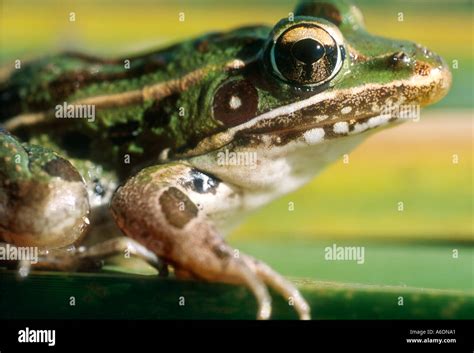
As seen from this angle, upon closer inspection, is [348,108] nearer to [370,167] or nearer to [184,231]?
[184,231]

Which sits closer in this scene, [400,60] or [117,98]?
[400,60]

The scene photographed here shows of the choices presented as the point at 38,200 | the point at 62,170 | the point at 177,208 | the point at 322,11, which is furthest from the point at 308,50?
the point at 38,200

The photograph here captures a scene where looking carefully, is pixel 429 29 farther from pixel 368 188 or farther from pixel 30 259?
pixel 30 259

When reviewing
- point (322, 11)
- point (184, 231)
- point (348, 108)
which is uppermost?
point (322, 11)

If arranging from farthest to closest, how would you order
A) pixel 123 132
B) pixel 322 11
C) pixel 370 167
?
pixel 370 167 → pixel 322 11 → pixel 123 132

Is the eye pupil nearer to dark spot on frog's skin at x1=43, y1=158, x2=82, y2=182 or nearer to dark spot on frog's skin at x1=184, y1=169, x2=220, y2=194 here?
dark spot on frog's skin at x1=184, y1=169, x2=220, y2=194

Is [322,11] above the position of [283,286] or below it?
above

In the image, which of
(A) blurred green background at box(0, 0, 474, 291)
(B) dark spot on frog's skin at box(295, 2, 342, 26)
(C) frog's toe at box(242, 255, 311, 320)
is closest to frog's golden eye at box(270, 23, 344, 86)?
(B) dark spot on frog's skin at box(295, 2, 342, 26)

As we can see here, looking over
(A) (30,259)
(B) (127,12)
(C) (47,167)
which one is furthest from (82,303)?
(B) (127,12)
